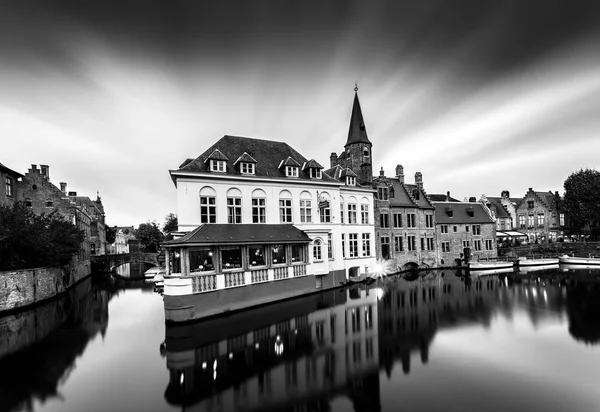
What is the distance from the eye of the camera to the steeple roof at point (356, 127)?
3528cm

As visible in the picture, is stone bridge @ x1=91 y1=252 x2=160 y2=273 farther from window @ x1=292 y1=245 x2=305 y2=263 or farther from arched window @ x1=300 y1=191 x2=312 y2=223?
arched window @ x1=300 y1=191 x2=312 y2=223

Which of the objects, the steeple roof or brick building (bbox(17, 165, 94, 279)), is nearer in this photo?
brick building (bbox(17, 165, 94, 279))

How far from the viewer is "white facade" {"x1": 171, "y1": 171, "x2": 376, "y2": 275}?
21.4 metres

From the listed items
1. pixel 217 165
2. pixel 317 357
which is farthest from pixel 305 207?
pixel 317 357

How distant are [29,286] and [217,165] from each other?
17.1 m

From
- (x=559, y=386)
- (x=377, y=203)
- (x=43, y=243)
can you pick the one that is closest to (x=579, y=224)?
(x=377, y=203)

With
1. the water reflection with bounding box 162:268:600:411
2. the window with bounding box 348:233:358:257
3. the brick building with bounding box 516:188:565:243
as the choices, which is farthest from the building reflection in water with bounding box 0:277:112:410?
the brick building with bounding box 516:188:565:243

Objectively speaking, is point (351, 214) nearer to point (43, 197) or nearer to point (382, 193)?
point (382, 193)

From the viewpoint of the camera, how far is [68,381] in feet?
36.6

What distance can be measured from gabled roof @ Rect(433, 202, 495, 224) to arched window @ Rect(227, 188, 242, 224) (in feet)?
Answer: 101

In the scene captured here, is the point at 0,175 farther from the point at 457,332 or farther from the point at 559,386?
the point at 559,386

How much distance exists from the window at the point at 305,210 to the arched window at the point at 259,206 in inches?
142

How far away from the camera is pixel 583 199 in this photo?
167 ft

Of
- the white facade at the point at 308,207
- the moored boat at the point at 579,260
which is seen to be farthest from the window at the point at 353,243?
the moored boat at the point at 579,260
